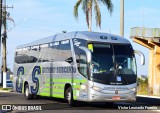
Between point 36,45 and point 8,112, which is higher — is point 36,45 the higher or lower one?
the higher one

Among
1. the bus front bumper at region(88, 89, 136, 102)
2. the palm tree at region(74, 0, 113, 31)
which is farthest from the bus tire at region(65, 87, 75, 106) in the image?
the palm tree at region(74, 0, 113, 31)

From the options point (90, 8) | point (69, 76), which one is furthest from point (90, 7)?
point (69, 76)

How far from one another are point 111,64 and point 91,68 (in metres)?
0.94

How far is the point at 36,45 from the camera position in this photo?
26312 millimetres

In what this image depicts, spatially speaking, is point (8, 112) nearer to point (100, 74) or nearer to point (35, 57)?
point (100, 74)

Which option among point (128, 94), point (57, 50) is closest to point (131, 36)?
point (57, 50)

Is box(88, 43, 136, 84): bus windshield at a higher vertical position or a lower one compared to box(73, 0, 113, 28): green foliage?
lower

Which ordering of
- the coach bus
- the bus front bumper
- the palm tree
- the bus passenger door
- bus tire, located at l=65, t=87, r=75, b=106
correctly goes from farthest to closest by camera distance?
1. the palm tree
2. bus tire, located at l=65, t=87, r=75, b=106
3. the bus passenger door
4. the coach bus
5. the bus front bumper

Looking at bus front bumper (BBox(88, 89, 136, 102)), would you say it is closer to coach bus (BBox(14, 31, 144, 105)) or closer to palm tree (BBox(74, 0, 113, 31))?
coach bus (BBox(14, 31, 144, 105))

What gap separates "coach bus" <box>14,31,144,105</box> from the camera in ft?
63.2

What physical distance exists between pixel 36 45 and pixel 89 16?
15643 mm

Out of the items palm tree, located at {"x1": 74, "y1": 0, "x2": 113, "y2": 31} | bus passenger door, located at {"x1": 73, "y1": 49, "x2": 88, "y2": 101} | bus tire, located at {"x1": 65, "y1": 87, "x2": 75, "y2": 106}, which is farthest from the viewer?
palm tree, located at {"x1": 74, "y1": 0, "x2": 113, "y2": 31}

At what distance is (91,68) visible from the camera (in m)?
19.3

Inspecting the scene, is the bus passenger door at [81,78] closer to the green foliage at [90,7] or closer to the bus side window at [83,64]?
the bus side window at [83,64]
